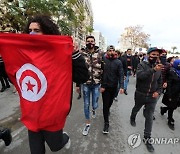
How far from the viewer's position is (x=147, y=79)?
4270 millimetres

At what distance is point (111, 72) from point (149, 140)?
151 centimetres

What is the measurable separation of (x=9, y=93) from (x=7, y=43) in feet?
19.9

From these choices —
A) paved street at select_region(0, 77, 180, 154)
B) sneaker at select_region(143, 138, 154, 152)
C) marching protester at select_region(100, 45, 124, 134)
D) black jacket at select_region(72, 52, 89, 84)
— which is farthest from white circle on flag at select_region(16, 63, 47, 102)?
sneaker at select_region(143, 138, 154, 152)

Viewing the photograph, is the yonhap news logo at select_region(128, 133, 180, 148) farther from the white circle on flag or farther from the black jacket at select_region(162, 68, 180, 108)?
the white circle on flag

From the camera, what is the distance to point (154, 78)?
4.25 meters

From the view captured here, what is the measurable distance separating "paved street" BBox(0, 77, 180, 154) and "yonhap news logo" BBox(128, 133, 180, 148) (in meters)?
0.08

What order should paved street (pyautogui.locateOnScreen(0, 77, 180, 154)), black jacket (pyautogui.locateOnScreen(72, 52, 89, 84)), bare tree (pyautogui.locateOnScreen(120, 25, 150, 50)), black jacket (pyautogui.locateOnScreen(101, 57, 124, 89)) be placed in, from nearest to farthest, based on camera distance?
1. black jacket (pyautogui.locateOnScreen(72, 52, 89, 84))
2. paved street (pyautogui.locateOnScreen(0, 77, 180, 154))
3. black jacket (pyautogui.locateOnScreen(101, 57, 124, 89))
4. bare tree (pyautogui.locateOnScreen(120, 25, 150, 50))

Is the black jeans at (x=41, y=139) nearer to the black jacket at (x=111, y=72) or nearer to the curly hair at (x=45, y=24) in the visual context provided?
the curly hair at (x=45, y=24)

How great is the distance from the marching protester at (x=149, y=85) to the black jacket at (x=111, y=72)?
459 mm

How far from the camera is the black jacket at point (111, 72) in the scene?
452 centimetres

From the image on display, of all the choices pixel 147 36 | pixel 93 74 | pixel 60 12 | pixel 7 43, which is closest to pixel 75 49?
pixel 7 43

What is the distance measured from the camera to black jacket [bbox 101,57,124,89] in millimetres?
4520

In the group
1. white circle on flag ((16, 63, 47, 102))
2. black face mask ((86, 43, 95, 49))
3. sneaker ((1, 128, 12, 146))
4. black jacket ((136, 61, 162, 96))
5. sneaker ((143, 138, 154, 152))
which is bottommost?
sneaker ((143, 138, 154, 152))

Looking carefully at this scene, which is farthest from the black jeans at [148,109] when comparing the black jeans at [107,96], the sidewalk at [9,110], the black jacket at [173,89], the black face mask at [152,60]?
A: the sidewalk at [9,110]
